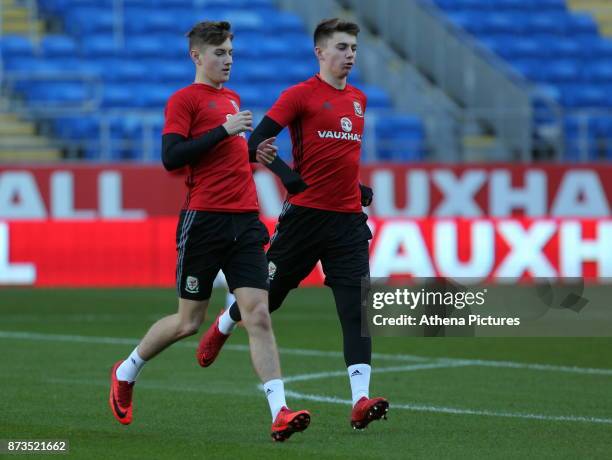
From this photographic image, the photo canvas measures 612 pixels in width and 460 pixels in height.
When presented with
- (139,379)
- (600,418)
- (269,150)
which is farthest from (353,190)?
(139,379)

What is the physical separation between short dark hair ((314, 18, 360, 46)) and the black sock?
1469 mm

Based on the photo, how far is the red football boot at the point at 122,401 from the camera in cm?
827

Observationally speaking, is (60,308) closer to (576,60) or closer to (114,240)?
(114,240)

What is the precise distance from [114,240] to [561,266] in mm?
5954

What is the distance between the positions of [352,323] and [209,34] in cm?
185

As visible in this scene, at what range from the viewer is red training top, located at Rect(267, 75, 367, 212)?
329 inches

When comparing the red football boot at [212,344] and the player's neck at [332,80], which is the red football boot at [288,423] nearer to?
the red football boot at [212,344]

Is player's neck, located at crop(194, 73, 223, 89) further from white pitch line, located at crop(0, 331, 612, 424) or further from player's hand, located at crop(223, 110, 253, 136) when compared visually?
white pitch line, located at crop(0, 331, 612, 424)

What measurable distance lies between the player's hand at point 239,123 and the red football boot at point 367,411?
65.4 inches

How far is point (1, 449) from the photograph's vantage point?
732 centimetres

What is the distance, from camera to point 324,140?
27.6 feet

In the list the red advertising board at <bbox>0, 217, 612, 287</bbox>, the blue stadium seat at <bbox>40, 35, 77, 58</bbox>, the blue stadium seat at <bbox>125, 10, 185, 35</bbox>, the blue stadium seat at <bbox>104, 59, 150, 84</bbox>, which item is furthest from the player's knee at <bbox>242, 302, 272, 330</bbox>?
the blue stadium seat at <bbox>125, 10, 185, 35</bbox>

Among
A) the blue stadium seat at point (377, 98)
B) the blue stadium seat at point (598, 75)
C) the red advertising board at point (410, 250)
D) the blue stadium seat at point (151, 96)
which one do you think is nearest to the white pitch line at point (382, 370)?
the red advertising board at point (410, 250)

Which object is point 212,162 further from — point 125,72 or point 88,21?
point 88,21
